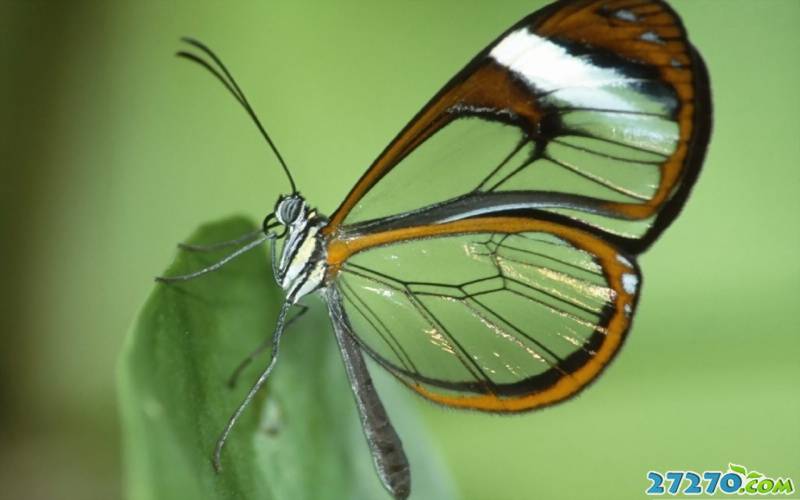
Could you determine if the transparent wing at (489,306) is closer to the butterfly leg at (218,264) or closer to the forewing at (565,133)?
the forewing at (565,133)

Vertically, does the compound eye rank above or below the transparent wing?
above

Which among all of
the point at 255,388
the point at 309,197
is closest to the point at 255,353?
the point at 255,388

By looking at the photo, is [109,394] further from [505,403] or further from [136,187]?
[505,403]

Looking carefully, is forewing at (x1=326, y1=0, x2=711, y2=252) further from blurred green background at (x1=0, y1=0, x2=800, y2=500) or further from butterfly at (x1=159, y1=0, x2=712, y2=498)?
blurred green background at (x1=0, y1=0, x2=800, y2=500)

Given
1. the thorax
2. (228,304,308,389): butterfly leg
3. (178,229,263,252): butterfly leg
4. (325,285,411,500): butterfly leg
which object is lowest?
(325,285,411,500): butterfly leg

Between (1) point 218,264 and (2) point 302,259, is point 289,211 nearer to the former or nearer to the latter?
(2) point 302,259

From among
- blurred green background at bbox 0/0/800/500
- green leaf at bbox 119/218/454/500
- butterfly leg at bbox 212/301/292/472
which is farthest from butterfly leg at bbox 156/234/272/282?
blurred green background at bbox 0/0/800/500

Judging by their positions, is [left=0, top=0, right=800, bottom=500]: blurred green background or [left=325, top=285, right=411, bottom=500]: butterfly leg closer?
[left=325, top=285, right=411, bottom=500]: butterfly leg

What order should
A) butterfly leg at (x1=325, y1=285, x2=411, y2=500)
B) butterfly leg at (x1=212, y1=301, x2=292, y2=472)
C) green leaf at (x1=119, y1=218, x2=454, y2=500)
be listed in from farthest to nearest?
1. butterfly leg at (x1=325, y1=285, x2=411, y2=500)
2. butterfly leg at (x1=212, y1=301, x2=292, y2=472)
3. green leaf at (x1=119, y1=218, x2=454, y2=500)
